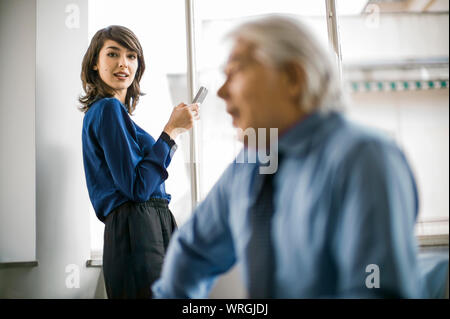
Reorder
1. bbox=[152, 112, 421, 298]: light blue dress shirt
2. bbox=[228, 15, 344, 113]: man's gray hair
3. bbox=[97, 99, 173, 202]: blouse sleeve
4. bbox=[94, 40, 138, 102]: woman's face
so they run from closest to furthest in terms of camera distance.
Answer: bbox=[152, 112, 421, 298]: light blue dress shirt → bbox=[228, 15, 344, 113]: man's gray hair → bbox=[97, 99, 173, 202]: blouse sleeve → bbox=[94, 40, 138, 102]: woman's face

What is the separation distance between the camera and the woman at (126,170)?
1044mm

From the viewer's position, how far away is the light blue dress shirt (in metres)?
0.57

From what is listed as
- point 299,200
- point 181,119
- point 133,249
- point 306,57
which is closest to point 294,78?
point 306,57

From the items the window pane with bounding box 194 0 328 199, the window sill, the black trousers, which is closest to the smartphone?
the window pane with bounding box 194 0 328 199

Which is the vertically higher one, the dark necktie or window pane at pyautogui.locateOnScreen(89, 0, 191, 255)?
window pane at pyautogui.locateOnScreen(89, 0, 191, 255)

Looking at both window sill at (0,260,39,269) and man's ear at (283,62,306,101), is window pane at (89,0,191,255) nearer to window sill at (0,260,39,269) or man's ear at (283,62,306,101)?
window sill at (0,260,39,269)

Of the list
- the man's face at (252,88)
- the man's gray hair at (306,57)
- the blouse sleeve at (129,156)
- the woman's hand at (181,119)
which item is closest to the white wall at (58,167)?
the blouse sleeve at (129,156)

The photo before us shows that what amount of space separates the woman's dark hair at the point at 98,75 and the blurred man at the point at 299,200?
446mm

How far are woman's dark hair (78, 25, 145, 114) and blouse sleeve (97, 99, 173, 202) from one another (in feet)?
0.26

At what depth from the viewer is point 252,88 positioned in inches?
29.9

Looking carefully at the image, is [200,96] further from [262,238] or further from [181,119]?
[262,238]

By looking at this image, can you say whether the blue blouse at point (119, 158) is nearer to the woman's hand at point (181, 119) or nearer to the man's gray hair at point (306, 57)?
the woman's hand at point (181, 119)
